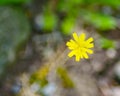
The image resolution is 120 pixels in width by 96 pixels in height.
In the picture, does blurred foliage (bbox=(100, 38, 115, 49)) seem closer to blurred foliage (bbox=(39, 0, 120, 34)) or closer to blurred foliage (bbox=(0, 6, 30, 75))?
blurred foliage (bbox=(39, 0, 120, 34))

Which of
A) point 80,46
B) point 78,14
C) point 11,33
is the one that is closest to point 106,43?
point 78,14

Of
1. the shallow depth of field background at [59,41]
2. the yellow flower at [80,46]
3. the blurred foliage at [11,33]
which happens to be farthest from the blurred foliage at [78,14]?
the yellow flower at [80,46]

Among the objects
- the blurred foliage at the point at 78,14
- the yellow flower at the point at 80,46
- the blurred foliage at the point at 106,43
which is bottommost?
the yellow flower at the point at 80,46

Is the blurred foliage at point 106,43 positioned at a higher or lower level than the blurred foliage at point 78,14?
lower

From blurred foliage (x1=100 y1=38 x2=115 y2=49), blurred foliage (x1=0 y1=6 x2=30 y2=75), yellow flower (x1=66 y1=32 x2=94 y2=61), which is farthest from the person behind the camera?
blurred foliage (x1=100 y1=38 x2=115 y2=49)

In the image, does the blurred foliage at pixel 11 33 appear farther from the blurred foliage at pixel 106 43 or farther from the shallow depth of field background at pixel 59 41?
the blurred foliage at pixel 106 43

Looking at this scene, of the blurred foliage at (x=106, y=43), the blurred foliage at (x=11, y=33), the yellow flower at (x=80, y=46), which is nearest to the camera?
the yellow flower at (x=80, y=46)

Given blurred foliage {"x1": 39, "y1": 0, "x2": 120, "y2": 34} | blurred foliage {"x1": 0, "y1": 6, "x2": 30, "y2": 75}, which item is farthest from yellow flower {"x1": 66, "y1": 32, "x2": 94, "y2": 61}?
blurred foliage {"x1": 39, "y1": 0, "x2": 120, "y2": 34}

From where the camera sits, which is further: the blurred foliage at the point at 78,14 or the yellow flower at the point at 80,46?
the blurred foliage at the point at 78,14

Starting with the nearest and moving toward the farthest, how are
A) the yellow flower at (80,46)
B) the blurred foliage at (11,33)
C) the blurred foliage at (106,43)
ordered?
the yellow flower at (80,46), the blurred foliage at (11,33), the blurred foliage at (106,43)
